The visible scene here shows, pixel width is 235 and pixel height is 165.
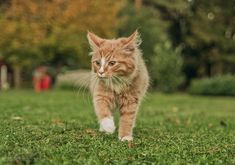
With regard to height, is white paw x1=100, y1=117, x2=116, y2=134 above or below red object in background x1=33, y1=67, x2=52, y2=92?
above

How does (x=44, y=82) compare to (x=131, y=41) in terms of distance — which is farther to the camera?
(x=44, y=82)

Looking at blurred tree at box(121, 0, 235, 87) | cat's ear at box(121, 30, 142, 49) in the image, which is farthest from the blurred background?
cat's ear at box(121, 30, 142, 49)

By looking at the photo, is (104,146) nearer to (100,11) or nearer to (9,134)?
(9,134)

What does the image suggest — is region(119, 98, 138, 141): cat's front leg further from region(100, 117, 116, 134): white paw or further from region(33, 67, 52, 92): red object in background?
region(33, 67, 52, 92): red object in background

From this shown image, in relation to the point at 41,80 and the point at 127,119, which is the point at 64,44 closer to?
the point at 41,80

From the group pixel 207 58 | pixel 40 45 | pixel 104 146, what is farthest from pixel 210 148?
pixel 207 58

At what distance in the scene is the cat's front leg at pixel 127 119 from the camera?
5.86 m

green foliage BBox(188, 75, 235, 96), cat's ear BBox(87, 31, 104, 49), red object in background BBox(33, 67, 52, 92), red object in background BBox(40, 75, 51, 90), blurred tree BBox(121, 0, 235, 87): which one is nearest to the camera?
cat's ear BBox(87, 31, 104, 49)

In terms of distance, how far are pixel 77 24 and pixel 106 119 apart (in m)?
23.7

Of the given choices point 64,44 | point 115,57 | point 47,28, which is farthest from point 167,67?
point 115,57

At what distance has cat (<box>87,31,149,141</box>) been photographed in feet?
19.3

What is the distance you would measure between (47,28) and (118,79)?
2421 cm

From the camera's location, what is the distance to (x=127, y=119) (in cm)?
604

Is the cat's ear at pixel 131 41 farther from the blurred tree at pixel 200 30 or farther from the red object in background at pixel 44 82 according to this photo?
the blurred tree at pixel 200 30
